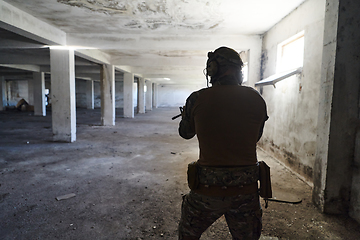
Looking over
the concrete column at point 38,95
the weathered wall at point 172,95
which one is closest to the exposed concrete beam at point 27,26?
the concrete column at point 38,95

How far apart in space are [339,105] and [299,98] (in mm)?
1633

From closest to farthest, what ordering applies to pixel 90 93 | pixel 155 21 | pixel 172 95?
pixel 155 21
pixel 90 93
pixel 172 95

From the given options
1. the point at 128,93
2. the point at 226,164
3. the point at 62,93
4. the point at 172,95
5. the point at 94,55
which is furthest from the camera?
the point at 172,95

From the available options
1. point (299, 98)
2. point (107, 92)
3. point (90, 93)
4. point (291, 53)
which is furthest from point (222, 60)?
point (90, 93)

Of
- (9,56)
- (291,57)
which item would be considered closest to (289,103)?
(291,57)

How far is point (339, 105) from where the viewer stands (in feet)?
8.59

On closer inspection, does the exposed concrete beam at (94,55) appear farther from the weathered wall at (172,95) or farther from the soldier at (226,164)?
the weathered wall at (172,95)

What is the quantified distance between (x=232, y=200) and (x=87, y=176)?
131 inches

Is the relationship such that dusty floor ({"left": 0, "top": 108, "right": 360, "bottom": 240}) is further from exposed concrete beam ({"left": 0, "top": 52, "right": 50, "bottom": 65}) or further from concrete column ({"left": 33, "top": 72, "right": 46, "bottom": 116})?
concrete column ({"left": 33, "top": 72, "right": 46, "bottom": 116})

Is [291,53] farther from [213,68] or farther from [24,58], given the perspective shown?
[24,58]

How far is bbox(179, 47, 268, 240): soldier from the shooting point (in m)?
1.38

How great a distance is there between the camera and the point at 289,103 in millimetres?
4598

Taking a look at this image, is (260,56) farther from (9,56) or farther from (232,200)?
(9,56)

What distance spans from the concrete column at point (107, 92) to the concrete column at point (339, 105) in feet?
30.3
